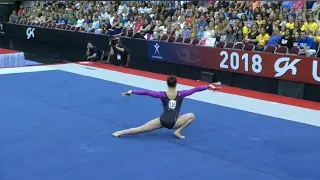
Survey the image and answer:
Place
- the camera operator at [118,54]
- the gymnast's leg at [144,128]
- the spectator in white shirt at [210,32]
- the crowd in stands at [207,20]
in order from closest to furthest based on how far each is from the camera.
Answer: the gymnast's leg at [144,128] → the crowd in stands at [207,20] → the spectator in white shirt at [210,32] → the camera operator at [118,54]

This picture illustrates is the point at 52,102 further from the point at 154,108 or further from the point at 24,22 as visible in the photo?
the point at 24,22

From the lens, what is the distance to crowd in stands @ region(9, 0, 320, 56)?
1332 centimetres

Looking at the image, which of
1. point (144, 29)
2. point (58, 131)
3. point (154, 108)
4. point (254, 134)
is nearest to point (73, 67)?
point (144, 29)

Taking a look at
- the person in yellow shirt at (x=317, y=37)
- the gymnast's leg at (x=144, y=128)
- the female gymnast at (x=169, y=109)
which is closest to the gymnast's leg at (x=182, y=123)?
the female gymnast at (x=169, y=109)

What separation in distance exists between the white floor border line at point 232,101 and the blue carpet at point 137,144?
463 mm

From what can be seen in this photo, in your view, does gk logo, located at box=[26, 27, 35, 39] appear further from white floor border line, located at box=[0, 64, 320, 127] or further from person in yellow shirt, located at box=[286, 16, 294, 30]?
person in yellow shirt, located at box=[286, 16, 294, 30]

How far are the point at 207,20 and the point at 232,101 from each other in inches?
230

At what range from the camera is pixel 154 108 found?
10.2m

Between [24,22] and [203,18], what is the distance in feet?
37.9

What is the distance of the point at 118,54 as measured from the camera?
56.1 feet

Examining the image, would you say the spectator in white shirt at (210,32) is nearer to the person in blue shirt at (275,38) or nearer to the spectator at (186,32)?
the spectator at (186,32)

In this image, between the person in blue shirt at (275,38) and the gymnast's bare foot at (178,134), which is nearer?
the gymnast's bare foot at (178,134)

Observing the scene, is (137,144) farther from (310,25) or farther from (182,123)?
(310,25)

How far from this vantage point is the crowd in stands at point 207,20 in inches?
524
